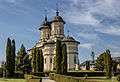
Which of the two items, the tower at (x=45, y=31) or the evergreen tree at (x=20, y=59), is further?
the tower at (x=45, y=31)

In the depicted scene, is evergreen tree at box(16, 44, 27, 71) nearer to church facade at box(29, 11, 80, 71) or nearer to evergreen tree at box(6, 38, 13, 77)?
church facade at box(29, 11, 80, 71)

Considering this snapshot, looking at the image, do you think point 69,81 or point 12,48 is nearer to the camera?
point 69,81

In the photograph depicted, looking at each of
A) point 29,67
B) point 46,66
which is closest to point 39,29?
point 46,66

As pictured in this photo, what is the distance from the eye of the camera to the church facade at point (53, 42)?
91.8m

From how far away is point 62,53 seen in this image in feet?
214

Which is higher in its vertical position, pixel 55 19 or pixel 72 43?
pixel 55 19

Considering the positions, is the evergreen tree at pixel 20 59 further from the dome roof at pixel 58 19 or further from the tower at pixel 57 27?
the dome roof at pixel 58 19

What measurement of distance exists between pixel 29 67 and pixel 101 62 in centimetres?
1808

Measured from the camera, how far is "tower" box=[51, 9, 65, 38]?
97688mm

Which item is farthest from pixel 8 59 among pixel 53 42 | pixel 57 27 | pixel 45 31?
pixel 45 31

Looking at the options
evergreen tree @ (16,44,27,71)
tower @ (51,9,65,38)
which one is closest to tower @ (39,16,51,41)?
tower @ (51,9,65,38)

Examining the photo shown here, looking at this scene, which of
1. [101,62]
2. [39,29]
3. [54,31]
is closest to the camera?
[101,62]

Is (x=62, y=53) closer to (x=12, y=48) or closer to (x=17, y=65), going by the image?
(x=12, y=48)

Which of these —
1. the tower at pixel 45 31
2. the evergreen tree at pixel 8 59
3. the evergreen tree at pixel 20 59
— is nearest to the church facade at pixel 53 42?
the tower at pixel 45 31
